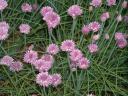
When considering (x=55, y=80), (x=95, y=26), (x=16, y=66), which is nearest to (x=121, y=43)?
(x=95, y=26)

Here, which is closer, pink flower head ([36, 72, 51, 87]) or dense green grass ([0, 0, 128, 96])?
pink flower head ([36, 72, 51, 87])

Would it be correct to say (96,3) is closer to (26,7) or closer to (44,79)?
(26,7)

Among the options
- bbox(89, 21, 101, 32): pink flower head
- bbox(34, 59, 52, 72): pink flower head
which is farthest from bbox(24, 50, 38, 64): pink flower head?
bbox(89, 21, 101, 32): pink flower head

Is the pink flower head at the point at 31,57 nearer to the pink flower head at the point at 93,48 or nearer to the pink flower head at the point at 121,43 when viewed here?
the pink flower head at the point at 93,48

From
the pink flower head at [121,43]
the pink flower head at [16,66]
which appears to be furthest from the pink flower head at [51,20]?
the pink flower head at [121,43]

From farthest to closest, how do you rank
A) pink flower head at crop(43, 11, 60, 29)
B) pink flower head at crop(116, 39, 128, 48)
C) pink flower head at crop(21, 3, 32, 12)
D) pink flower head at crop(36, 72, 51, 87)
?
pink flower head at crop(21, 3, 32, 12) → pink flower head at crop(116, 39, 128, 48) → pink flower head at crop(43, 11, 60, 29) → pink flower head at crop(36, 72, 51, 87)

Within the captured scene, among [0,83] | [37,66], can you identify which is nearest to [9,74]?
[0,83]

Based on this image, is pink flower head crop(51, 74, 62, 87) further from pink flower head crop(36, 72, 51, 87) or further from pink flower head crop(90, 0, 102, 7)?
pink flower head crop(90, 0, 102, 7)
